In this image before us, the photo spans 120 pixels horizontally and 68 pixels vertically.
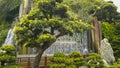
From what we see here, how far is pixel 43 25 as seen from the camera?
33.2 ft

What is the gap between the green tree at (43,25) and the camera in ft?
33.0

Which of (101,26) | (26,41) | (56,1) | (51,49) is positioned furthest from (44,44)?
(101,26)

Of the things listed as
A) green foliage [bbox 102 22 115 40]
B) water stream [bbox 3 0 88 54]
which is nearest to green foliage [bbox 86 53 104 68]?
water stream [bbox 3 0 88 54]

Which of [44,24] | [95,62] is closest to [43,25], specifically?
[44,24]

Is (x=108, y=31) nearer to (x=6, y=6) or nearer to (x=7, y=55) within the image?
(x=6, y=6)

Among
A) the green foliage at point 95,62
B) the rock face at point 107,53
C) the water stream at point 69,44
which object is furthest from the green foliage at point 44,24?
the water stream at point 69,44

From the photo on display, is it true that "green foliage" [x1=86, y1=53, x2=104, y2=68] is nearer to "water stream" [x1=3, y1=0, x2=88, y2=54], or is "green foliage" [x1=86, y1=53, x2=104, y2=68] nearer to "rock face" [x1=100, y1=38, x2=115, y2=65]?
"rock face" [x1=100, y1=38, x2=115, y2=65]

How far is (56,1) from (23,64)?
3.57m

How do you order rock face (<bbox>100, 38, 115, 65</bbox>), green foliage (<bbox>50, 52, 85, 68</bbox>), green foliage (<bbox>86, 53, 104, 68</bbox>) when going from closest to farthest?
green foliage (<bbox>50, 52, 85, 68</bbox>) → green foliage (<bbox>86, 53, 104, 68</bbox>) → rock face (<bbox>100, 38, 115, 65</bbox>)

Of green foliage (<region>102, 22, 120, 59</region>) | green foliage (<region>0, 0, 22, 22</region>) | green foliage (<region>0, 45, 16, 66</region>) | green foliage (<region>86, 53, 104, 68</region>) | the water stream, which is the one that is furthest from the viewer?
green foliage (<region>0, 0, 22, 22</region>)

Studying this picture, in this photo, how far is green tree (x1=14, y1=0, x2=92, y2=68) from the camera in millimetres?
10047

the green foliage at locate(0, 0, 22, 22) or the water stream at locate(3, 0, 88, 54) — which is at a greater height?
the green foliage at locate(0, 0, 22, 22)

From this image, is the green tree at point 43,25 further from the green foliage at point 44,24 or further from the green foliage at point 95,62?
the green foliage at point 95,62

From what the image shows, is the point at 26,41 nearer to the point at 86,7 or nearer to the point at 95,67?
the point at 95,67
